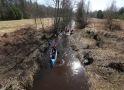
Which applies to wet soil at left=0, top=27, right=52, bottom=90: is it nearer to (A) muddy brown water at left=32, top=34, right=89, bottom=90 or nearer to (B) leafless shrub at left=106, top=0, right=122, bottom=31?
(A) muddy brown water at left=32, top=34, right=89, bottom=90

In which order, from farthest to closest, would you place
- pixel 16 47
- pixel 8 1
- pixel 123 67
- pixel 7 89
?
pixel 8 1 → pixel 16 47 → pixel 123 67 → pixel 7 89

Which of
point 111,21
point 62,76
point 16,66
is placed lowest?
point 62,76

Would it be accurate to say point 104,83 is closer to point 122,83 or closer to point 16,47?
point 122,83

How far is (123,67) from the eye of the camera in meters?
11.2

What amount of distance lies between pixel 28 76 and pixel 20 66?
1746 mm

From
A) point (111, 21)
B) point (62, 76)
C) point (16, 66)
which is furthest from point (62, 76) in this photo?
point (111, 21)

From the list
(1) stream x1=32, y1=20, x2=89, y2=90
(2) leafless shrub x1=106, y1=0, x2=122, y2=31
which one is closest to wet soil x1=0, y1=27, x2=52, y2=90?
(1) stream x1=32, y1=20, x2=89, y2=90

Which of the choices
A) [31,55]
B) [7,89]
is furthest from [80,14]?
[7,89]

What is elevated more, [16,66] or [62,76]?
[16,66]

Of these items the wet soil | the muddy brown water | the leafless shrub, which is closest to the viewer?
the wet soil

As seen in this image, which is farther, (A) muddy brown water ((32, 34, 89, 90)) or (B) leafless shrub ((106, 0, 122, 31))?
(B) leafless shrub ((106, 0, 122, 31))

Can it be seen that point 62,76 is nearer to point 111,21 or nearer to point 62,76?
point 62,76

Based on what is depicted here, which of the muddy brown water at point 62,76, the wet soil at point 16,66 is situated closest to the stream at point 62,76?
the muddy brown water at point 62,76

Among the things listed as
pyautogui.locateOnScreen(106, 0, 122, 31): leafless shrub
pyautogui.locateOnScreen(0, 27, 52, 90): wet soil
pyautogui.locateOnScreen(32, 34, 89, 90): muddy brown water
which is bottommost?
pyautogui.locateOnScreen(32, 34, 89, 90): muddy brown water
